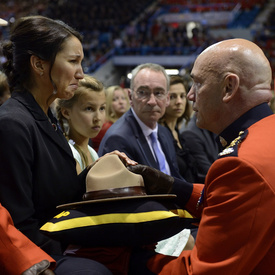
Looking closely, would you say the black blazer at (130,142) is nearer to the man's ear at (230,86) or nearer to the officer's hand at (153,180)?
the officer's hand at (153,180)

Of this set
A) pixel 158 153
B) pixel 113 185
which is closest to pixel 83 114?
pixel 158 153

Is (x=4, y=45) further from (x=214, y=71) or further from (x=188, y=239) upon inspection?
(x=188, y=239)

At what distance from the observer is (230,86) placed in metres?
1.63

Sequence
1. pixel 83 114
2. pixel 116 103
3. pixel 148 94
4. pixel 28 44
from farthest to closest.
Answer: pixel 116 103, pixel 148 94, pixel 83 114, pixel 28 44

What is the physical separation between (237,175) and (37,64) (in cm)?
95

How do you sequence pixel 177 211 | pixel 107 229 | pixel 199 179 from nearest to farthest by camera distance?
pixel 107 229 < pixel 177 211 < pixel 199 179

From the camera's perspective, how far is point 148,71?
3277mm

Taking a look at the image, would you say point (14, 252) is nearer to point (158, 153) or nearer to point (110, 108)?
point (158, 153)

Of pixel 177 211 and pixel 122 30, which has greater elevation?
pixel 177 211

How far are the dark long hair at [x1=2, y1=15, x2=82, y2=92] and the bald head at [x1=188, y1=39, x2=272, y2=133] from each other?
61 centimetres

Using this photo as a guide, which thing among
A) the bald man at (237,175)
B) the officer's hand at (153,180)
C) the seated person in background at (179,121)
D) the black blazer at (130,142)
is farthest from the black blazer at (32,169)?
the seated person in background at (179,121)

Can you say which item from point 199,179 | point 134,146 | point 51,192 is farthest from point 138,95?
point 51,192

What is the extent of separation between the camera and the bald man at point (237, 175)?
4.53 feet

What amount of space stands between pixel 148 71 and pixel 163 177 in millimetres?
1573
